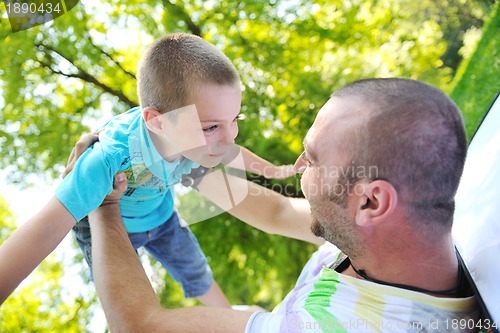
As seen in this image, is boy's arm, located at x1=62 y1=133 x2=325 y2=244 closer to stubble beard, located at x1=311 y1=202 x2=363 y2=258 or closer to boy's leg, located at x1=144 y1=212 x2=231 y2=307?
boy's leg, located at x1=144 y1=212 x2=231 y2=307

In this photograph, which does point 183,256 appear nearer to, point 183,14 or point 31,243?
point 31,243

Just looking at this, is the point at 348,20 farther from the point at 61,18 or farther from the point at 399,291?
the point at 399,291

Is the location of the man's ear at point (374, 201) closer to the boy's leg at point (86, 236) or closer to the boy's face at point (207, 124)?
the boy's face at point (207, 124)

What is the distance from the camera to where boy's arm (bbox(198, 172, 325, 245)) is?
2133 mm

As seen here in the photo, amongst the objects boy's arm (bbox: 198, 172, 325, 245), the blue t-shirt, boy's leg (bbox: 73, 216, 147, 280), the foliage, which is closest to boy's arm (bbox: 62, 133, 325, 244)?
boy's arm (bbox: 198, 172, 325, 245)

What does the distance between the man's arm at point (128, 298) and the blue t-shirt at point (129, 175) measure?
0.33 feet

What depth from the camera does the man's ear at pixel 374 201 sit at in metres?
1.26

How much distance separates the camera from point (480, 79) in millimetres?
3451

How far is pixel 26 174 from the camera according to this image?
2.94 m

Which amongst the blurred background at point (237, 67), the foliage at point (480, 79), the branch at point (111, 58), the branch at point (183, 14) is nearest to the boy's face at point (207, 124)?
the blurred background at point (237, 67)

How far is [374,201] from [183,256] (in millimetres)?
1285

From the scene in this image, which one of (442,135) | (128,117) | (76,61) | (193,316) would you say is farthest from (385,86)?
(76,61)

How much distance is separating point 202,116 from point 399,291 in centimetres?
83

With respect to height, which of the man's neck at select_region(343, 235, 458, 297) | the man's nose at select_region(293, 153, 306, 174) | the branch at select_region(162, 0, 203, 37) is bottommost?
the man's neck at select_region(343, 235, 458, 297)
